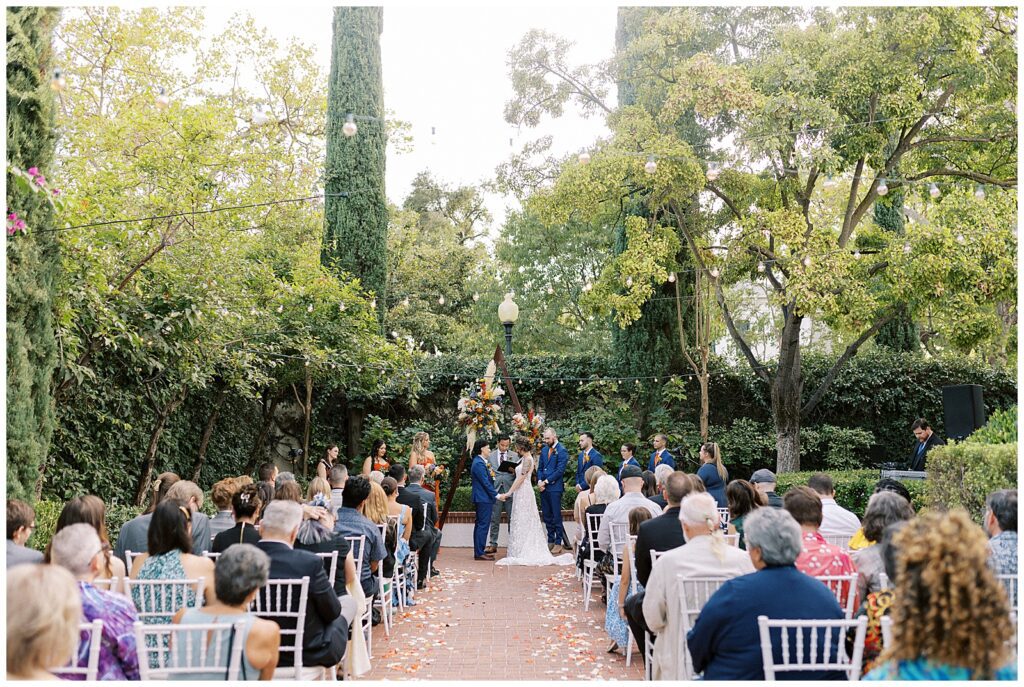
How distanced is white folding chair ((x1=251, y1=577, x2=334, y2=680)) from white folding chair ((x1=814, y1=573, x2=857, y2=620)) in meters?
2.21

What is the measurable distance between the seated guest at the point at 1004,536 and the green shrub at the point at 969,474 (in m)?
2.71

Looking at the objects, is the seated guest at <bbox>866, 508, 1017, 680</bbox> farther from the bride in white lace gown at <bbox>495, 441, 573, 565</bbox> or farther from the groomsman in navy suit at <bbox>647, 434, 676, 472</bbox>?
the bride in white lace gown at <bbox>495, 441, 573, 565</bbox>

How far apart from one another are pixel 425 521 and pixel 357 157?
9614 mm

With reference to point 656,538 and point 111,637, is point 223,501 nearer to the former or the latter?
point 111,637

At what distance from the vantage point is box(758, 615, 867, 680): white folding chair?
116 inches

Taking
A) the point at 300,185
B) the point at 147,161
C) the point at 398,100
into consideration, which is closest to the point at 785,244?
the point at 147,161

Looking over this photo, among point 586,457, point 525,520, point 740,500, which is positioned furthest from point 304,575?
point 586,457

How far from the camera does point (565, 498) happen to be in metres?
13.5

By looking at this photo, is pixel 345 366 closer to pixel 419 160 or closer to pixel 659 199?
pixel 659 199

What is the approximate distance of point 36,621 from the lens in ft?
7.16

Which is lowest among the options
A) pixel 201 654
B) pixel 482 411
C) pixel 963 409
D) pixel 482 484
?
pixel 482 484

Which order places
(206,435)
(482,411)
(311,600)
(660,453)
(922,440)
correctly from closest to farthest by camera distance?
1. (311,600)
2. (922,440)
3. (660,453)
4. (482,411)
5. (206,435)

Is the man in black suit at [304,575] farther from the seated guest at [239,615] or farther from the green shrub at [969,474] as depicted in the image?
the green shrub at [969,474]

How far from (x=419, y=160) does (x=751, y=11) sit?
12.5m
